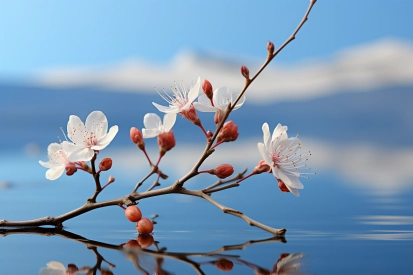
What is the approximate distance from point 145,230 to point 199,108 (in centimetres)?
29

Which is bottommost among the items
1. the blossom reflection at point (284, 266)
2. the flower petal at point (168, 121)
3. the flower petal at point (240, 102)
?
the blossom reflection at point (284, 266)

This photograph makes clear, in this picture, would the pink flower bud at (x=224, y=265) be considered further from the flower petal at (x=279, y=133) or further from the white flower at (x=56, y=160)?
the white flower at (x=56, y=160)

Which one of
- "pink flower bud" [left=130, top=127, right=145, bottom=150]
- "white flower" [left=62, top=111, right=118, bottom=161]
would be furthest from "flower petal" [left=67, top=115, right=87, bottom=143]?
"pink flower bud" [left=130, top=127, right=145, bottom=150]

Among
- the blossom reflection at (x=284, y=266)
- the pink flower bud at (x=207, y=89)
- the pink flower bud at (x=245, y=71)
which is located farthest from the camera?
the pink flower bud at (x=207, y=89)

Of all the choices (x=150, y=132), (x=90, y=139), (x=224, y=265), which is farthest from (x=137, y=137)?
(x=224, y=265)

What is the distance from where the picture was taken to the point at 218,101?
4.18 feet

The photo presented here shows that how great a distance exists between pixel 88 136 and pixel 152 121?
6.9 inches

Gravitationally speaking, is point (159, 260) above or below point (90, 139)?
below

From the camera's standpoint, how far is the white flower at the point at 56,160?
128 cm

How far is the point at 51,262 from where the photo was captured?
1008 millimetres

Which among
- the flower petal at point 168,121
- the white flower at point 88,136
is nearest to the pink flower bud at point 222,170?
the flower petal at point 168,121

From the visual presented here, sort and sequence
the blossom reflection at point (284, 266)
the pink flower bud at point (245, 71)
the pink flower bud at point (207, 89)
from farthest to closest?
the pink flower bud at point (207, 89)
the pink flower bud at point (245, 71)
the blossom reflection at point (284, 266)

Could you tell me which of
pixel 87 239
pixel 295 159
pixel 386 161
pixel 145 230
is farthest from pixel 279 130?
pixel 386 161

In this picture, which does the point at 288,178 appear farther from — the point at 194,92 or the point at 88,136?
the point at 88,136
